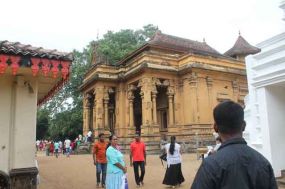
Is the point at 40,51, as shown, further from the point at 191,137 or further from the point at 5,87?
the point at 191,137

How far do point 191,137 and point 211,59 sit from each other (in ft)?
21.6

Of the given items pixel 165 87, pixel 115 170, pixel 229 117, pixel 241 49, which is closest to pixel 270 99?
pixel 115 170

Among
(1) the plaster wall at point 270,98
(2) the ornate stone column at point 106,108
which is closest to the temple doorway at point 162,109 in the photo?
(2) the ornate stone column at point 106,108

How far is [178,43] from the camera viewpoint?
1110 inches

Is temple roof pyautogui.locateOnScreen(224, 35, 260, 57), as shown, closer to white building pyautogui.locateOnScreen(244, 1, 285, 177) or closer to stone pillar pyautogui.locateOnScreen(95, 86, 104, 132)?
stone pillar pyautogui.locateOnScreen(95, 86, 104, 132)

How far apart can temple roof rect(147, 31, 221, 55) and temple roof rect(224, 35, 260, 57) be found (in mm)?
2134

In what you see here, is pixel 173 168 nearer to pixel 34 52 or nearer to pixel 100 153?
pixel 100 153

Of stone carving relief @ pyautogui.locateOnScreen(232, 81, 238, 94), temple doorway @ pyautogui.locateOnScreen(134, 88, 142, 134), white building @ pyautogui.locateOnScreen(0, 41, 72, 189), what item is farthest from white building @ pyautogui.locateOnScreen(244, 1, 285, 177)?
temple doorway @ pyautogui.locateOnScreen(134, 88, 142, 134)

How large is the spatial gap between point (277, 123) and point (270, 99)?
2.20 ft

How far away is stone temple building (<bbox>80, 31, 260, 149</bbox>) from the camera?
22.7 metres

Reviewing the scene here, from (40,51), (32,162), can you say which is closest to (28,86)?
(40,51)

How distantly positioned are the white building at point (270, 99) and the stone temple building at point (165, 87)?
529 inches

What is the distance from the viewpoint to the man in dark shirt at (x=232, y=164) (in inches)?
73.4

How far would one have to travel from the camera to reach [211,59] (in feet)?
79.2
